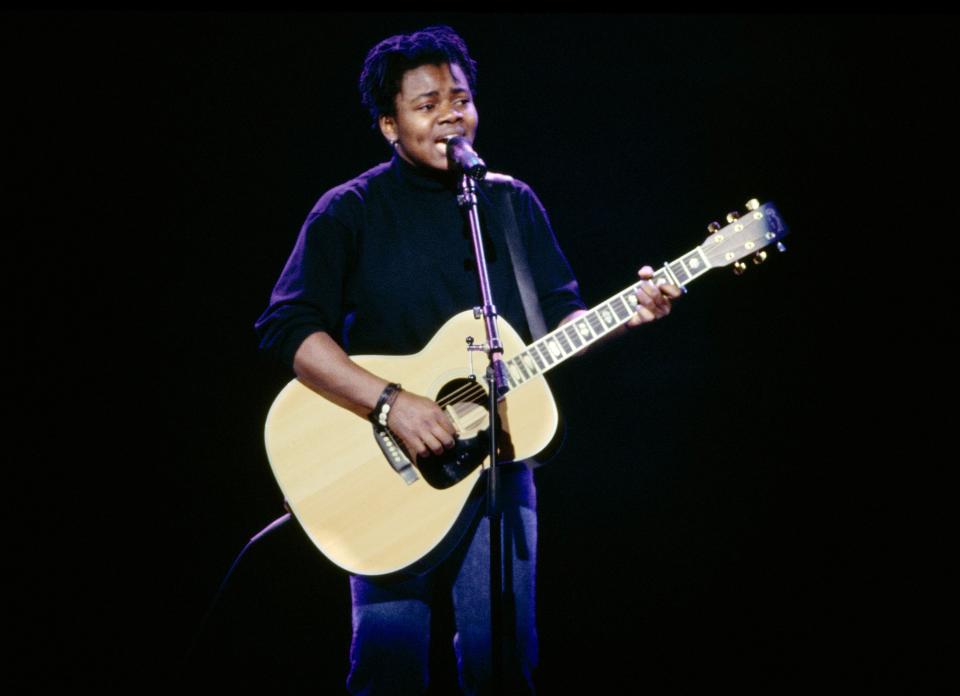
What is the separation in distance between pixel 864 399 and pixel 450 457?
1.88 m

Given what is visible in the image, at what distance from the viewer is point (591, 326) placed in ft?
6.63

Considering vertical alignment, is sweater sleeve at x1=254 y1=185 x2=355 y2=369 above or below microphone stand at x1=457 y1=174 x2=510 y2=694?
above

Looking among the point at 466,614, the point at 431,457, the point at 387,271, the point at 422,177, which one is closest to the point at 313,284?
the point at 387,271

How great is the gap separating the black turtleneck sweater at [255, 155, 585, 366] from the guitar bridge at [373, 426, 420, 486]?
26 centimetres

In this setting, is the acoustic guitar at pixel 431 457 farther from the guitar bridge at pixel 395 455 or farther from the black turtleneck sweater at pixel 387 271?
the black turtleneck sweater at pixel 387 271

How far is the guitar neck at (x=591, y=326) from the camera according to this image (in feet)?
6.52

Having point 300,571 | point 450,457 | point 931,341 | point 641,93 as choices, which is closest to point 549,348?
point 450,457

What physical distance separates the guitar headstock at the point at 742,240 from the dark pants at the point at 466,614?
2.75 feet

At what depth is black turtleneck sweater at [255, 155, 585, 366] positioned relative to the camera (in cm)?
199

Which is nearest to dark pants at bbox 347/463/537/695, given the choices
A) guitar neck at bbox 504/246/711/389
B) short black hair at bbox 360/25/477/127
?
guitar neck at bbox 504/246/711/389

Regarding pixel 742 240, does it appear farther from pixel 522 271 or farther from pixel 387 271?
pixel 387 271

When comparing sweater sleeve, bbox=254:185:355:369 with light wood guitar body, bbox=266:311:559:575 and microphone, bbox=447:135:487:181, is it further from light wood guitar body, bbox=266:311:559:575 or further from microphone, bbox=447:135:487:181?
microphone, bbox=447:135:487:181

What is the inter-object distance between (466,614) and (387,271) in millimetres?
1016

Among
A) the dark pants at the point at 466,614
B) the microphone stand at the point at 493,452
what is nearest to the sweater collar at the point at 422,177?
the microphone stand at the point at 493,452
